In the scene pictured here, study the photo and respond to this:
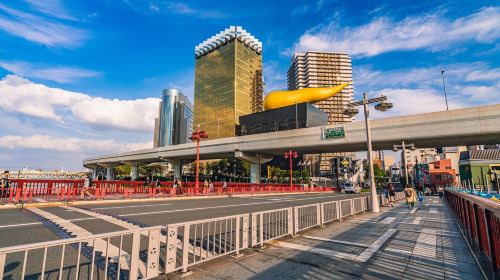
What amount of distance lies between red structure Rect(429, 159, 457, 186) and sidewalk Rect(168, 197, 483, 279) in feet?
287

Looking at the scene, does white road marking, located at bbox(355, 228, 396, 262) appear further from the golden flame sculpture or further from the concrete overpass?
the golden flame sculpture

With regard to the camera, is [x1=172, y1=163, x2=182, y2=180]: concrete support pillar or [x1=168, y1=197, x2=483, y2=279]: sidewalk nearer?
[x1=168, y1=197, x2=483, y2=279]: sidewalk

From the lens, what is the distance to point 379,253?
5668mm

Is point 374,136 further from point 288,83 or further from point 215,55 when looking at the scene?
point 288,83

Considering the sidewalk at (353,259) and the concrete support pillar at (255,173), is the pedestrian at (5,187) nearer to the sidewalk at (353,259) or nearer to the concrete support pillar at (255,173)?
the sidewalk at (353,259)

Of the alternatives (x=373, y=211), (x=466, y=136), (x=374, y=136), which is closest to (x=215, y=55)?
(x=374, y=136)

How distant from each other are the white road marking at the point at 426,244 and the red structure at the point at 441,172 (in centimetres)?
8573

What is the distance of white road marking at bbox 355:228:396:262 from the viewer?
525 cm

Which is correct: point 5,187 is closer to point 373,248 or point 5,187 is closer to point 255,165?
point 373,248

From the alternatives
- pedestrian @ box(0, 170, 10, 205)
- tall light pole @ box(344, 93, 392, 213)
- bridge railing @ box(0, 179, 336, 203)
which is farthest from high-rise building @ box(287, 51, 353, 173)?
pedestrian @ box(0, 170, 10, 205)

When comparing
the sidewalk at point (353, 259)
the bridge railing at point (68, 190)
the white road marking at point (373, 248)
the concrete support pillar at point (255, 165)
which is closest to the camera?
the sidewalk at point (353, 259)

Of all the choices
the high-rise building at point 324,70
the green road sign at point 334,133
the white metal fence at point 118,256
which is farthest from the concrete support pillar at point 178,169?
the high-rise building at point 324,70

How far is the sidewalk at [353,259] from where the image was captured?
4.41 meters

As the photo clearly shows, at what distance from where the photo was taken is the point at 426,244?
6566 mm
